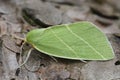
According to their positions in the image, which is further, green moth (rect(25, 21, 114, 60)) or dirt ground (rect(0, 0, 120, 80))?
green moth (rect(25, 21, 114, 60))

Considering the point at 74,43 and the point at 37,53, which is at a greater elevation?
the point at 74,43

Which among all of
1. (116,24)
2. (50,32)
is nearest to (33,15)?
(50,32)

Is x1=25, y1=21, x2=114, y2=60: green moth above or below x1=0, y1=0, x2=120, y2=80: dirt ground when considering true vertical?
above

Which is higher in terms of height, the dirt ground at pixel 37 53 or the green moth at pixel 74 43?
the green moth at pixel 74 43

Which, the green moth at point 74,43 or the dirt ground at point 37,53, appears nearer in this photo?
the dirt ground at point 37,53
